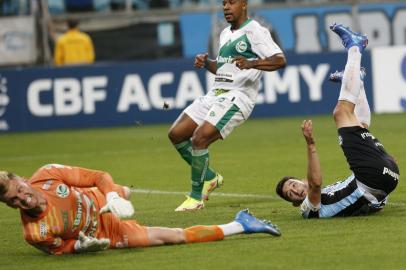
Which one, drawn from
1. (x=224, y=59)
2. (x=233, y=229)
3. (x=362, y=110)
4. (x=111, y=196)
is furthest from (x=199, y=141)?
(x=111, y=196)

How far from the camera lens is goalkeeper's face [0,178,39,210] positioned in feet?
29.2

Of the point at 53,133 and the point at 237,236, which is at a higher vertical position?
the point at 237,236

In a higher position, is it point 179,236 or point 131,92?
point 179,236

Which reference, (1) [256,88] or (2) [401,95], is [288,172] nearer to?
(1) [256,88]

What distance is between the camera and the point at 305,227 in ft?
35.2

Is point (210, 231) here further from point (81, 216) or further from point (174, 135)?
point (174, 135)

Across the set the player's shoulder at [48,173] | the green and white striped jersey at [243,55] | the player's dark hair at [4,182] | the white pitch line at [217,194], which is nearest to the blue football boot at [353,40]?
the green and white striped jersey at [243,55]

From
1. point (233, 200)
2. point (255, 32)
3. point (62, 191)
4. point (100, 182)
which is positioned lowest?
point (233, 200)

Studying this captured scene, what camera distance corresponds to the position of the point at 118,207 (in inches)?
343

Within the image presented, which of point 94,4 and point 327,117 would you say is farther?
point 94,4

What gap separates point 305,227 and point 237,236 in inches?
29.0

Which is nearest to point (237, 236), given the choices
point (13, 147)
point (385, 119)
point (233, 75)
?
point (233, 75)

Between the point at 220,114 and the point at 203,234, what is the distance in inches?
121

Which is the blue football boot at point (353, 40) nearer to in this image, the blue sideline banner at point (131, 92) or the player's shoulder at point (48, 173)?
the player's shoulder at point (48, 173)
